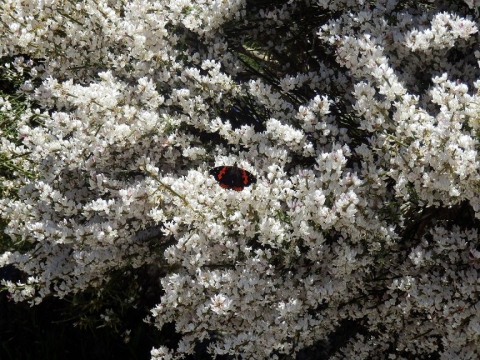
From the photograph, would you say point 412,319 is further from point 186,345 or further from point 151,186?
point 151,186

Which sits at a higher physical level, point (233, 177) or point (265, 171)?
point (265, 171)

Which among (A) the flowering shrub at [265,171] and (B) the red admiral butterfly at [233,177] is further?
(B) the red admiral butterfly at [233,177]

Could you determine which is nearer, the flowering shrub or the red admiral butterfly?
the flowering shrub

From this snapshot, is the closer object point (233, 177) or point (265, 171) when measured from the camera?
point (233, 177)
